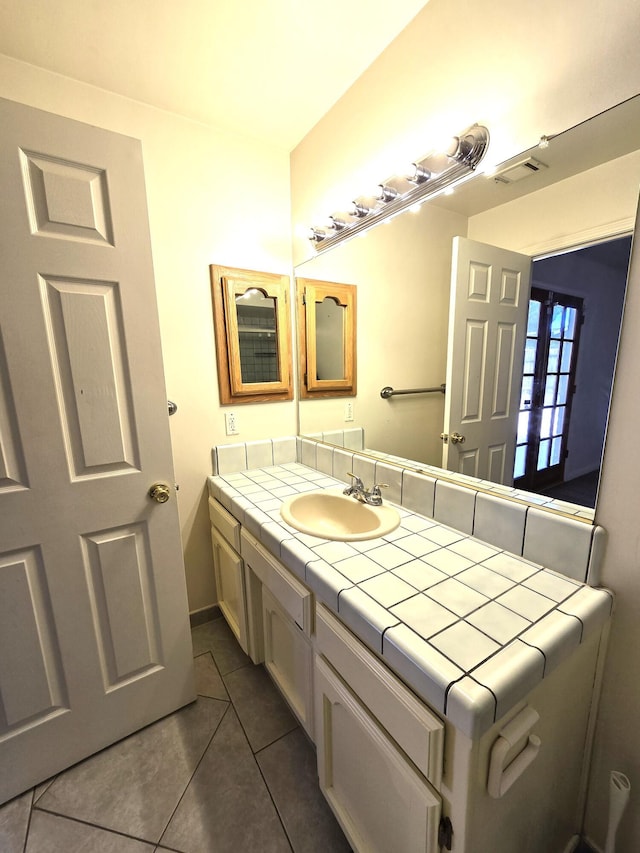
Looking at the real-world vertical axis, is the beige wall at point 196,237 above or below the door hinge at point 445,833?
above

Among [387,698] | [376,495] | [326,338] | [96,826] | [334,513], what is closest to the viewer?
[387,698]

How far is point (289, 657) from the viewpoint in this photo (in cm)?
119

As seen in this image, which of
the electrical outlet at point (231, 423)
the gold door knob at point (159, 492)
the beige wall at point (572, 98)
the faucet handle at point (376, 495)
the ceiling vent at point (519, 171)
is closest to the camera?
the beige wall at point (572, 98)

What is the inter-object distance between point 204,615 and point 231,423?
1.05 metres

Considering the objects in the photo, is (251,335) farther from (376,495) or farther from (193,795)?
(193,795)

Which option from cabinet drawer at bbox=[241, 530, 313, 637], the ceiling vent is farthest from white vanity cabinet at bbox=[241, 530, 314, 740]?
the ceiling vent

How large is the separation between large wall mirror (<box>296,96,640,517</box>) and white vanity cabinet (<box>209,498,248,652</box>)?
2.62 feet

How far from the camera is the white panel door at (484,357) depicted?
993mm

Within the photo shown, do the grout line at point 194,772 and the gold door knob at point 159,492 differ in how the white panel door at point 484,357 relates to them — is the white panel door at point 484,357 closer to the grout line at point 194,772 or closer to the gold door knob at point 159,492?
the gold door knob at point 159,492

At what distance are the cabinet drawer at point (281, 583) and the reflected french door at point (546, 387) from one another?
2.32 ft

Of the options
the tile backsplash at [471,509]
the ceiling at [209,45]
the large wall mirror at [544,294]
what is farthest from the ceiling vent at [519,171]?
the tile backsplash at [471,509]

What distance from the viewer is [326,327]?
1716 millimetres

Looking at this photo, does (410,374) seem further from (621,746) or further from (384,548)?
(621,746)

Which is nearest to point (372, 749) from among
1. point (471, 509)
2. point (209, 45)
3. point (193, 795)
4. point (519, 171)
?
point (471, 509)
